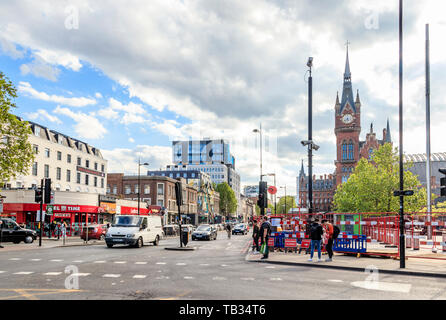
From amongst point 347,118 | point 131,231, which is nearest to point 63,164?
point 131,231

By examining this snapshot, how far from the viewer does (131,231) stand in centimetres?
2266

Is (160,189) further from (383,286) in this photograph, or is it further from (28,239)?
(383,286)

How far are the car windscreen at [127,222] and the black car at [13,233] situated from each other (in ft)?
28.9

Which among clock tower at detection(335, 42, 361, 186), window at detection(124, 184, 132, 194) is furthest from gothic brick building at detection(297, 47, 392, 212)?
window at detection(124, 184, 132, 194)

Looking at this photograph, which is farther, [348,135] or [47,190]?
[348,135]

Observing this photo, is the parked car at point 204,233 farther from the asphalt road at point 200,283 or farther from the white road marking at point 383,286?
the white road marking at point 383,286

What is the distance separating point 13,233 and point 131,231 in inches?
409

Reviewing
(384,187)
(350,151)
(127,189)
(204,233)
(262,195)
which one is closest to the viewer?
(262,195)

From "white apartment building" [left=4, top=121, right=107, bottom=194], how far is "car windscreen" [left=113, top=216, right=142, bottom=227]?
63.0 ft

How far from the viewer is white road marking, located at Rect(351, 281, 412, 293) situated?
9.37 metres

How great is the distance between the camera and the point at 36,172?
42844 millimetres

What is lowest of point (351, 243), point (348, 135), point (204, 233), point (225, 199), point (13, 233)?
point (225, 199)
